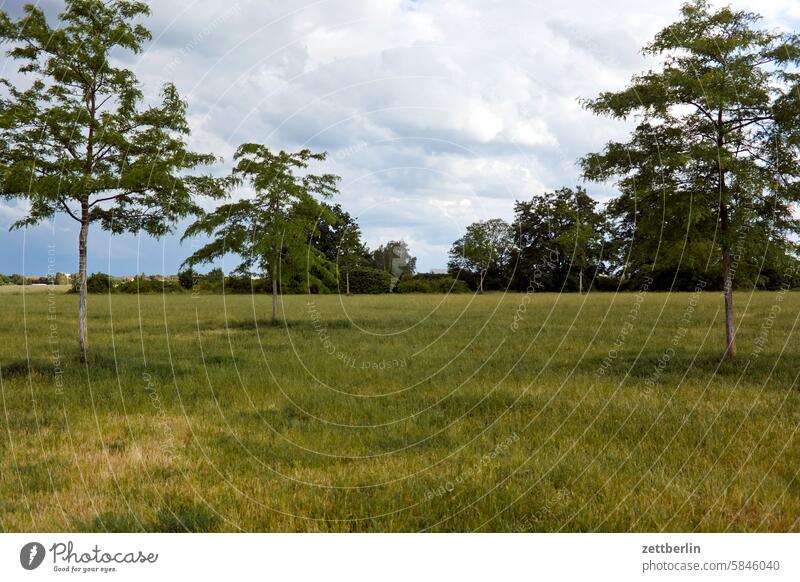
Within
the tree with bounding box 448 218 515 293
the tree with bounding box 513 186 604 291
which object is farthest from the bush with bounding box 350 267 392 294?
the tree with bounding box 448 218 515 293

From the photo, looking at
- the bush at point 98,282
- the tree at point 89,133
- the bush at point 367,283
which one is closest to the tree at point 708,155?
the tree at point 89,133

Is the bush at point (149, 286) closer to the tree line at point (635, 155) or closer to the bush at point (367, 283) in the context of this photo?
the bush at point (367, 283)

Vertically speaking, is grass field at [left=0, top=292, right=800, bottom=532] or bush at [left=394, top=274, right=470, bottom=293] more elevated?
bush at [left=394, top=274, right=470, bottom=293]

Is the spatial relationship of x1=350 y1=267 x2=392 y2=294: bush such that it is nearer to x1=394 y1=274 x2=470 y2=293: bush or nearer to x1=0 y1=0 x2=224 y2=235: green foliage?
x1=394 y1=274 x2=470 y2=293: bush

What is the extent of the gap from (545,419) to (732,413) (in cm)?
348

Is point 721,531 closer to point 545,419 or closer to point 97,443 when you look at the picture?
point 545,419

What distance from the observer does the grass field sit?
Result: 6.65 meters
